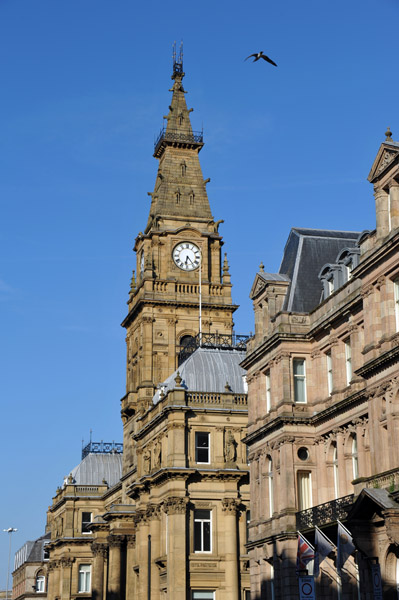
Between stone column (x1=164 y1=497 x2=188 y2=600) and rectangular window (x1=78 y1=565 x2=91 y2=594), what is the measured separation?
1883 inches

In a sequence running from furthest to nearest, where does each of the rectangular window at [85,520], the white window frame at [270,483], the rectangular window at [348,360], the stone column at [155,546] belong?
1. the rectangular window at [85,520]
2. the stone column at [155,546]
3. the white window frame at [270,483]
4. the rectangular window at [348,360]

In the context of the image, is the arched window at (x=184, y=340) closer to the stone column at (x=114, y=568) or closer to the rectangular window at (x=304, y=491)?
the stone column at (x=114, y=568)

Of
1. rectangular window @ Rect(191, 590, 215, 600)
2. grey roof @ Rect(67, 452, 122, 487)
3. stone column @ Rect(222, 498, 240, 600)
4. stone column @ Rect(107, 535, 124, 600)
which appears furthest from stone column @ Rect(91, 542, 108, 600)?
stone column @ Rect(222, 498, 240, 600)

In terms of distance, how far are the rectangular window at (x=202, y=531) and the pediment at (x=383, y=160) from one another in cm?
3185

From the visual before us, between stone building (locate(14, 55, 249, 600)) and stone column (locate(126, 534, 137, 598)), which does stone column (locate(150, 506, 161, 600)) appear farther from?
stone column (locate(126, 534, 137, 598))

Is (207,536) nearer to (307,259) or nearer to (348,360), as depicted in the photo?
(307,259)

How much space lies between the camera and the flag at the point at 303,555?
4572 centimetres

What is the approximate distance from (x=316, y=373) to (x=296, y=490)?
20.1ft

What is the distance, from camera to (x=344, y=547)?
135 feet

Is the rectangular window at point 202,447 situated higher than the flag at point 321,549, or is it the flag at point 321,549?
the rectangular window at point 202,447

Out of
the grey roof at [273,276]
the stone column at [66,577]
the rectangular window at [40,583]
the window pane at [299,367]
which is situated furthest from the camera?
the rectangular window at [40,583]

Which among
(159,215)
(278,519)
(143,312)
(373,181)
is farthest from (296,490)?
(159,215)

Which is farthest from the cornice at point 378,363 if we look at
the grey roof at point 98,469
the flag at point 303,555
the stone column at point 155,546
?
the grey roof at point 98,469

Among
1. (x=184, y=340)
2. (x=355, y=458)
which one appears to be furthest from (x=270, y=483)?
(x=184, y=340)
